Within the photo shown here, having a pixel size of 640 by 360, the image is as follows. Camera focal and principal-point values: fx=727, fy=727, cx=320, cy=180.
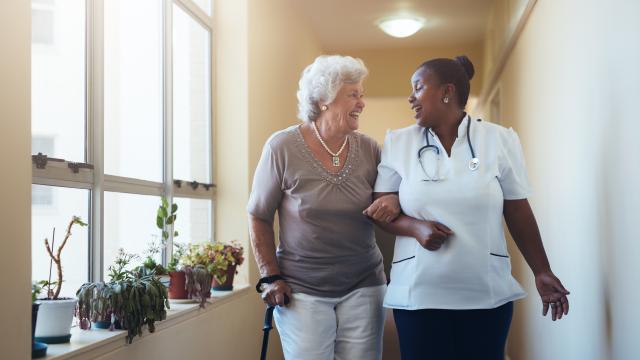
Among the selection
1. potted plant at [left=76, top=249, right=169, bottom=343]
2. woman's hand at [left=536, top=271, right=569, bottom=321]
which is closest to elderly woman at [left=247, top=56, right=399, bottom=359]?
potted plant at [left=76, top=249, right=169, bottom=343]

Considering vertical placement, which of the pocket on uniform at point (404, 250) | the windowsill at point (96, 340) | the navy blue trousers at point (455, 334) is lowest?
the windowsill at point (96, 340)

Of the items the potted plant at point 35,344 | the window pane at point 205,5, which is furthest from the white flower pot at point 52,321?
the window pane at point 205,5

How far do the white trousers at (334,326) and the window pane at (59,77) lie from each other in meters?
0.94

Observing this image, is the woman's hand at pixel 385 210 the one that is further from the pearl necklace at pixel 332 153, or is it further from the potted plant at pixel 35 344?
the potted plant at pixel 35 344

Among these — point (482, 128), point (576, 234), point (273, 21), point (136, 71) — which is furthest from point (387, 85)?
point (482, 128)

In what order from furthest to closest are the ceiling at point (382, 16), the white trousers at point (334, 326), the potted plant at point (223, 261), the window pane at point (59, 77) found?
the ceiling at point (382, 16)
the potted plant at point (223, 261)
the window pane at point (59, 77)
the white trousers at point (334, 326)

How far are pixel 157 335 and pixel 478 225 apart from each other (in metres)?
1.34

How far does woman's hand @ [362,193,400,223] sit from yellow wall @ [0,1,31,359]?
90cm

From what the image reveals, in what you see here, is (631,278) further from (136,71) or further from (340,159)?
(136,71)

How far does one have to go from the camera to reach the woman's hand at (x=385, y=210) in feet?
6.42

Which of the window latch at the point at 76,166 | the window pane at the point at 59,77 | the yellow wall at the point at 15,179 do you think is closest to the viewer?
the yellow wall at the point at 15,179

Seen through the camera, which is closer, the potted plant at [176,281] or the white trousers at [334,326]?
the white trousers at [334,326]

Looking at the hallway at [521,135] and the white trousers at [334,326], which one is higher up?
the hallway at [521,135]

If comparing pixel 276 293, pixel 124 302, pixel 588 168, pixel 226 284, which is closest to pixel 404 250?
pixel 276 293
